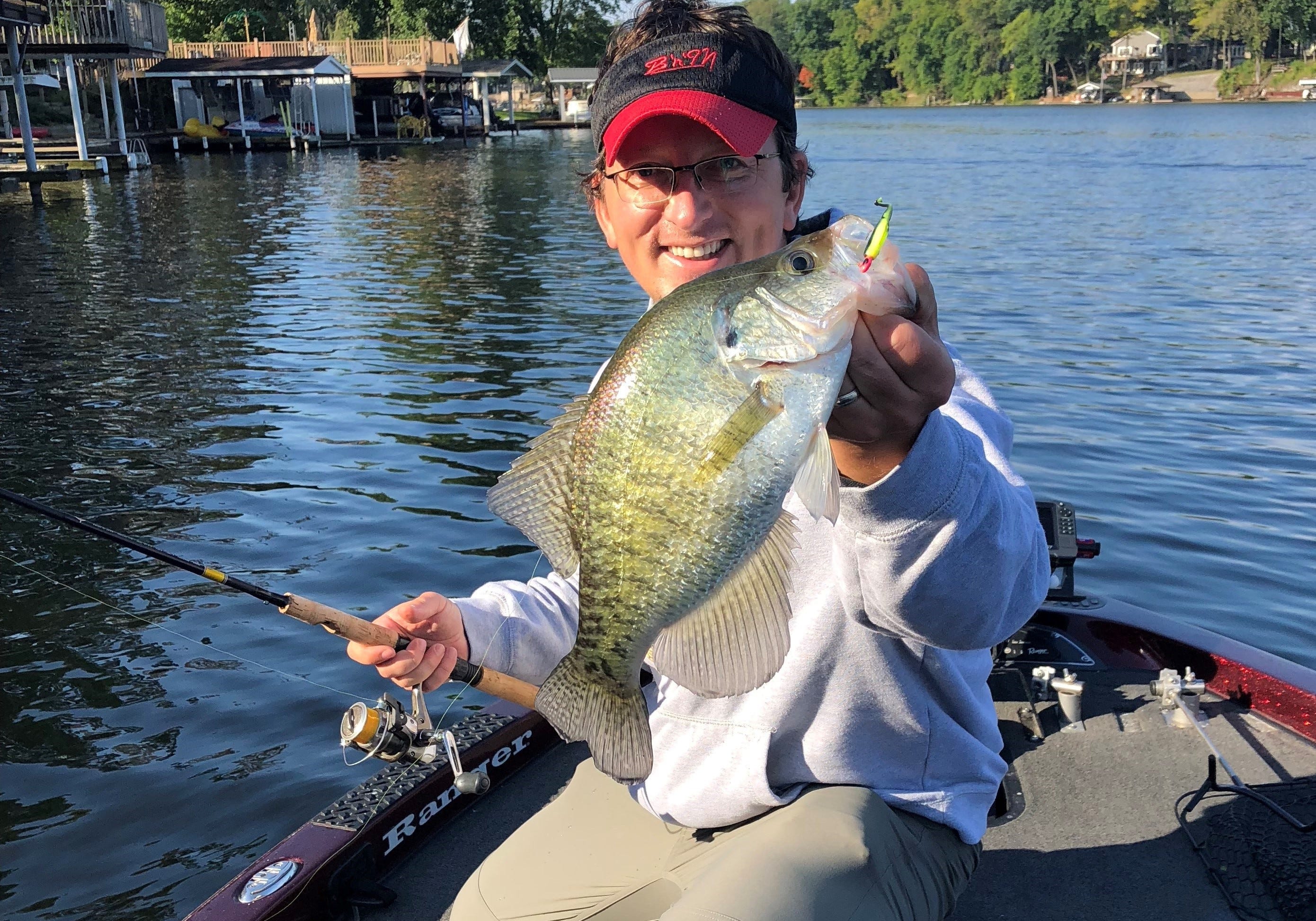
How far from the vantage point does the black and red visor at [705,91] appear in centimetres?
250

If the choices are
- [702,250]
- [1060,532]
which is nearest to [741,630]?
[702,250]

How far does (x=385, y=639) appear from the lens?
2705mm

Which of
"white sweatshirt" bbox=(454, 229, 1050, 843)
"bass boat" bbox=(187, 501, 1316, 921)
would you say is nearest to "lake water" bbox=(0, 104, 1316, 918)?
A: "bass boat" bbox=(187, 501, 1316, 921)

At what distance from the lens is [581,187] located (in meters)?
3.37

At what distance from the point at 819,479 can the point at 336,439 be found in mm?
Result: 9797

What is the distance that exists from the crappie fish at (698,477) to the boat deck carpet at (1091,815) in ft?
6.54

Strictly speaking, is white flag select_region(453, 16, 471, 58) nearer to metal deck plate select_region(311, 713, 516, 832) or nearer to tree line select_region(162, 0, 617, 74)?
tree line select_region(162, 0, 617, 74)

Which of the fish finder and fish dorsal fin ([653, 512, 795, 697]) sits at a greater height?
fish dorsal fin ([653, 512, 795, 697])

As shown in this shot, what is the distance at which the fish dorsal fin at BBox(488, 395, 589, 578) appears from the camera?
191 centimetres

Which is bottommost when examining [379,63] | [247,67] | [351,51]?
[247,67]

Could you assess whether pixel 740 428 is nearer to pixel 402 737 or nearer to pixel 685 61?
pixel 685 61

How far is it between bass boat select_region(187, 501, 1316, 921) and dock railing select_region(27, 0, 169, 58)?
34237 mm

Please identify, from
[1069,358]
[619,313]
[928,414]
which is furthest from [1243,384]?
[928,414]

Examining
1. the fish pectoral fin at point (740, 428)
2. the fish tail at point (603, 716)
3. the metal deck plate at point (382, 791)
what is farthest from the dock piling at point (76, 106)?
the fish pectoral fin at point (740, 428)
